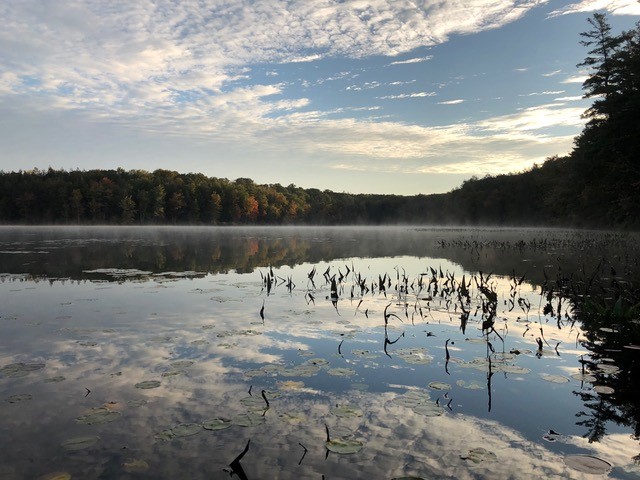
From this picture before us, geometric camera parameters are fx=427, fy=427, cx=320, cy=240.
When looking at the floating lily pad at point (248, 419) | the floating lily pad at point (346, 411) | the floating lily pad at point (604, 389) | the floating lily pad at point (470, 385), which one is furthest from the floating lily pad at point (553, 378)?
the floating lily pad at point (248, 419)

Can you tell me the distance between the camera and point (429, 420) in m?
4.21

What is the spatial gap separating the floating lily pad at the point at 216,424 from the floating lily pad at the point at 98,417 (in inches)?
36.5

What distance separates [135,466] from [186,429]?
2.08ft

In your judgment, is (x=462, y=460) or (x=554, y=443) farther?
(x=554, y=443)

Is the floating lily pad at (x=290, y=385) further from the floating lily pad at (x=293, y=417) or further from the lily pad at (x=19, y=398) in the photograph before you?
the lily pad at (x=19, y=398)

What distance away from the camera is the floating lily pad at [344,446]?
11.7 ft

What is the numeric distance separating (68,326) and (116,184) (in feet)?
424

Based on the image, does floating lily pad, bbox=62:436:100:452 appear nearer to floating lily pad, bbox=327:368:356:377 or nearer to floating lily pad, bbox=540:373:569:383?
floating lily pad, bbox=327:368:356:377

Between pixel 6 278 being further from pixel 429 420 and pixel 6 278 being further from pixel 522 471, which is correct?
pixel 522 471

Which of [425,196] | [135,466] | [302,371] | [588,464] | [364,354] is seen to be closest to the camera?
[135,466]

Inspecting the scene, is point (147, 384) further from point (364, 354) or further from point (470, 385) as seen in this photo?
point (470, 385)

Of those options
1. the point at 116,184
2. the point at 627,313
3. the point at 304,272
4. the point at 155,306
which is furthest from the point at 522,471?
the point at 116,184

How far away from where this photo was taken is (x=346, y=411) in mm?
4348

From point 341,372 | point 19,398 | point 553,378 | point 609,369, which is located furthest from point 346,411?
point 609,369
